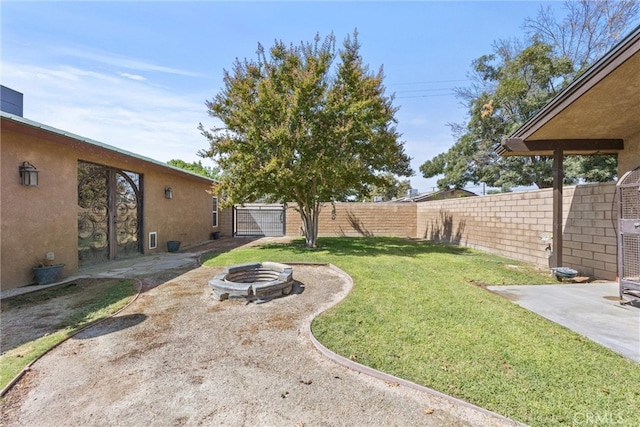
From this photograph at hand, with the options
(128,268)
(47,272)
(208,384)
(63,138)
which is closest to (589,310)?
(208,384)

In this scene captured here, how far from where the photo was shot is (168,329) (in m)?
3.75

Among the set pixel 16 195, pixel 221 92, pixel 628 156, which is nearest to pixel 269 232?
pixel 221 92

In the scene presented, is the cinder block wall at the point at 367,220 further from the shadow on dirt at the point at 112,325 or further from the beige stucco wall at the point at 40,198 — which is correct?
the shadow on dirt at the point at 112,325

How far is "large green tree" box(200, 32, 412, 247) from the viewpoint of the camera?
9203mm

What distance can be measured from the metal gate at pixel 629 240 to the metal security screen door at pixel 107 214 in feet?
35.1

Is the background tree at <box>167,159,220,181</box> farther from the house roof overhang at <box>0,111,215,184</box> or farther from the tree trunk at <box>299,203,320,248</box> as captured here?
the house roof overhang at <box>0,111,215,184</box>

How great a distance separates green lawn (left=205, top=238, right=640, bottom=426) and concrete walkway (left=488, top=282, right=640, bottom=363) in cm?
24

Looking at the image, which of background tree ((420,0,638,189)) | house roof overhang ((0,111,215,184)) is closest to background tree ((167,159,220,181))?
background tree ((420,0,638,189))

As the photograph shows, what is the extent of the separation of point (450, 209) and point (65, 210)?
12.9 meters

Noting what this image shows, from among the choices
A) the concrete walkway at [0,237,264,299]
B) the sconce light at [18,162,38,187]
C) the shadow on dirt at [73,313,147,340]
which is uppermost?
the sconce light at [18,162,38,187]

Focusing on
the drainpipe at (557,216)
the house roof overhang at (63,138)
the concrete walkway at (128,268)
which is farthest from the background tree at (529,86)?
the house roof overhang at (63,138)

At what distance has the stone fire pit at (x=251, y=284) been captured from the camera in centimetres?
482

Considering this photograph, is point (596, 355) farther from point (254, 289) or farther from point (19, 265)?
point (19, 265)

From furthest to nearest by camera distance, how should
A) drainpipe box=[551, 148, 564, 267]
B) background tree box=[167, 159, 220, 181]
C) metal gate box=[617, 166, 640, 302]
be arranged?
background tree box=[167, 159, 220, 181], drainpipe box=[551, 148, 564, 267], metal gate box=[617, 166, 640, 302]
